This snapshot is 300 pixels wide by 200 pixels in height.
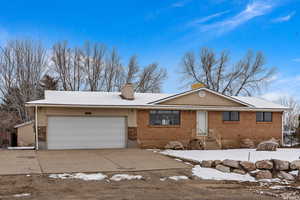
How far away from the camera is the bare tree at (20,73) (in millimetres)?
32094

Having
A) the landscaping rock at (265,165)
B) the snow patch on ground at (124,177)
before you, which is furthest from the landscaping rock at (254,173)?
the snow patch on ground at (124,177)

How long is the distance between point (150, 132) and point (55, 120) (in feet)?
18.1

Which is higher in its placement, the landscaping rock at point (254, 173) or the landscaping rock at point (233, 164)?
the landscaping rock at point (233, 164)

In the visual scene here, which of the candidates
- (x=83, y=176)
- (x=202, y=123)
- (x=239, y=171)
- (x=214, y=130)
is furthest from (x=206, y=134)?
(x=83, y=176)

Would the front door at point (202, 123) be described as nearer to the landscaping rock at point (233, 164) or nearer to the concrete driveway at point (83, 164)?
the concrete driveway at point (83, 164)

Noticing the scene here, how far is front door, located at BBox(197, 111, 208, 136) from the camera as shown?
63.8ft

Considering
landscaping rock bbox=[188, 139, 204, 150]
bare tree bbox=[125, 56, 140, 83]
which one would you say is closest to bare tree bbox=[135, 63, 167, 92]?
bare tree bbox=[125, 56, 140, 83]

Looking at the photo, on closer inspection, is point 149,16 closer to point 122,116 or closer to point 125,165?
point 122,116

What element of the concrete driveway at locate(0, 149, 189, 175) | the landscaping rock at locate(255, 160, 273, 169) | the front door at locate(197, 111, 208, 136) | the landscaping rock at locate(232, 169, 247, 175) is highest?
the front door at locate(197, 111, 208, 136)

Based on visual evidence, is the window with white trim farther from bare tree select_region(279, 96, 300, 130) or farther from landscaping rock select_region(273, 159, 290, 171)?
bare tree select_region(279, 96, 300, 130)

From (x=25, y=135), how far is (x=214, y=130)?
49.5ft

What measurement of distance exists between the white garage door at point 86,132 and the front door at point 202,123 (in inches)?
189

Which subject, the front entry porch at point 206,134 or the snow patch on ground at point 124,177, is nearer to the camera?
the snow patch on ground at point 124,177

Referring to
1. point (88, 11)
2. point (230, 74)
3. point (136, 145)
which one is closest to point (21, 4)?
point (88, 11)
